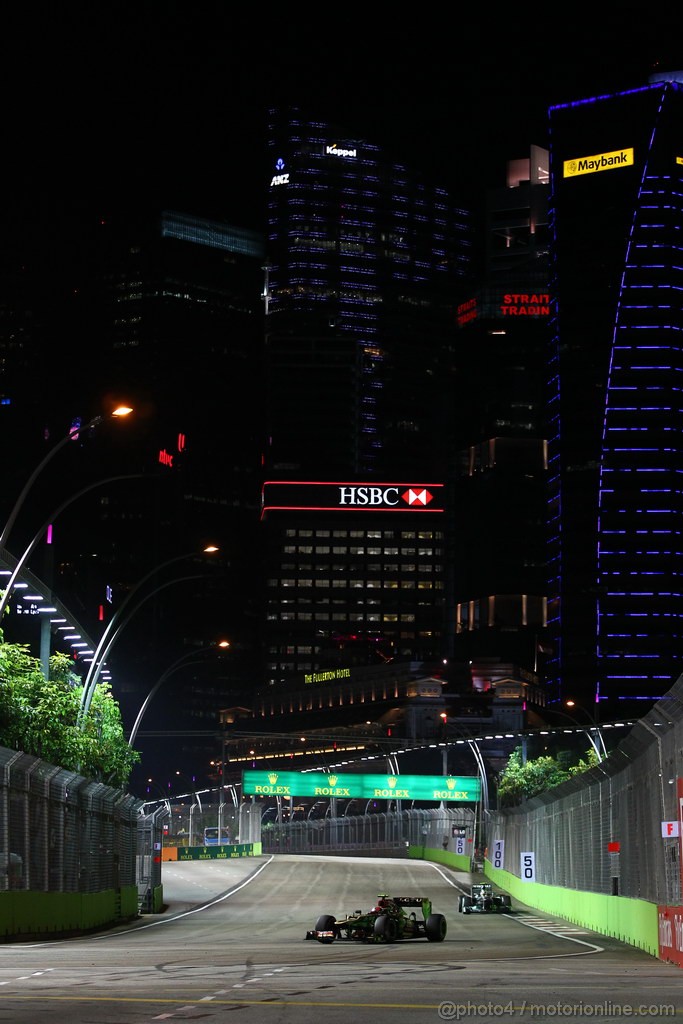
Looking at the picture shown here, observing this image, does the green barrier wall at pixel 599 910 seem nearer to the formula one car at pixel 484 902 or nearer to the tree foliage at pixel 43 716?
the formula one car at pixel 484 902

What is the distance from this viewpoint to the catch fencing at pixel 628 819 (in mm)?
24500

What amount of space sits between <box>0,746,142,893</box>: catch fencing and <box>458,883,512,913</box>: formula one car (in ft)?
39.0

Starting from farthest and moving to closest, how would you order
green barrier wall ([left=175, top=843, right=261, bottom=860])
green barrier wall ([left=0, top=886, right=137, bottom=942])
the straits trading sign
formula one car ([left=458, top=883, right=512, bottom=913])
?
the straits trading sign, green barrier wall ([left=175, top=843, right=261, bottom=860]), formula one car ([left=458, top=883, right=512, bottom=913]), green barrier wall ([left=0, top=886, right=137, bottom=942])

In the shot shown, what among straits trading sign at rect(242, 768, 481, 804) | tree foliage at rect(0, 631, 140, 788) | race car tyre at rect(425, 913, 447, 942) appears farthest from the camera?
straits trading sign at rect(242, 768, 481, 804)

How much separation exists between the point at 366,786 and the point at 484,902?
91.7 m

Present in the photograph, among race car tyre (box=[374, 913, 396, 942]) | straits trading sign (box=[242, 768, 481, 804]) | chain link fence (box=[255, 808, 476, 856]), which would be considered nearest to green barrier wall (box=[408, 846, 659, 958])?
race car tyre (box=[374, 913, 396, 942])

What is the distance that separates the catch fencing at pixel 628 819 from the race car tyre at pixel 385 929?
5.31 meters

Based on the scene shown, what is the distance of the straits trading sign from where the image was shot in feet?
442

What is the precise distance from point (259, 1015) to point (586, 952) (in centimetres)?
→ 1637

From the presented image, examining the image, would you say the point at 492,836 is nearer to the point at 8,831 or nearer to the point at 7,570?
the point at 7,570

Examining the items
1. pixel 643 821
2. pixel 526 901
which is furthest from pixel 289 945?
pixel 526 901

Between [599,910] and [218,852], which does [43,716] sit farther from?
[218,852]

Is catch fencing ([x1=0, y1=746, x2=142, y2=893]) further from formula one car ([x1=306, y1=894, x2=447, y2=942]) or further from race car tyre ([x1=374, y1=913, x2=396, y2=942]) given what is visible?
race car tyre ([x1=374, y1=913, x2=396, y2=942])

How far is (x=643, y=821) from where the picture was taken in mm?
28078
